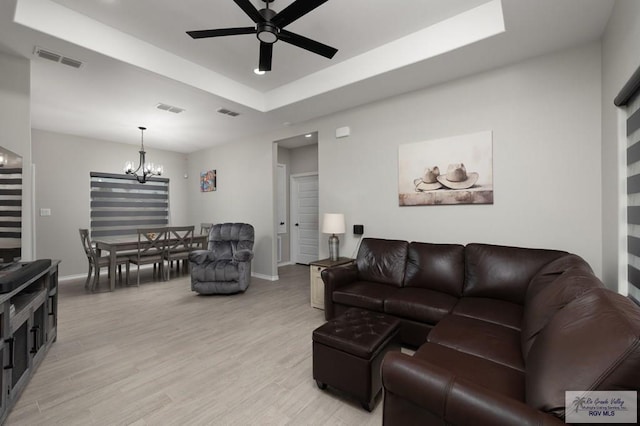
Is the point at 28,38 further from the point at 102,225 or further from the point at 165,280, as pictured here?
the point at 102,225

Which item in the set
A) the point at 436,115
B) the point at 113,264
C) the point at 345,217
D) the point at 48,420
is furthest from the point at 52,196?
the point at 436,115

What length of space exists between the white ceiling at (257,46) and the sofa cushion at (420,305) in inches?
90.8

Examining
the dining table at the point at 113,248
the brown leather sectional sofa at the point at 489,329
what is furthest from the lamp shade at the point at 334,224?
the dining table at the point at 113,248

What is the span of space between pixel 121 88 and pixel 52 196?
3382mm

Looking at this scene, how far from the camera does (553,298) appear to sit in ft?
5.02

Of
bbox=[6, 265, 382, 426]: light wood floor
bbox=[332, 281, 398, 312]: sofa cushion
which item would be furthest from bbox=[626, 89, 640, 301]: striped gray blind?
bbox=[6, 265, 382, 426]: light wood floor

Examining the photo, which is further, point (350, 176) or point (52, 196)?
point (52, 196)

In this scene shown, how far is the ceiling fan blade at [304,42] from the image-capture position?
2.17 m

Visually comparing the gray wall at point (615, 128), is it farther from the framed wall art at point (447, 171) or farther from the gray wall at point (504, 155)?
the framed wall art at point (447, 171)

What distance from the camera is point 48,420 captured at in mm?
1739

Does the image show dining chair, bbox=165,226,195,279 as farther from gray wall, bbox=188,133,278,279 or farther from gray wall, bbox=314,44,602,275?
gray wall, bbox=314,44,602,275

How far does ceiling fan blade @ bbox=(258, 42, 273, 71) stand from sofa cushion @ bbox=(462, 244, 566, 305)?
2.63 m

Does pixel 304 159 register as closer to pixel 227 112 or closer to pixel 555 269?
pixel 227 112

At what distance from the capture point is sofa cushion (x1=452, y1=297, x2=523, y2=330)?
2.06 metres
